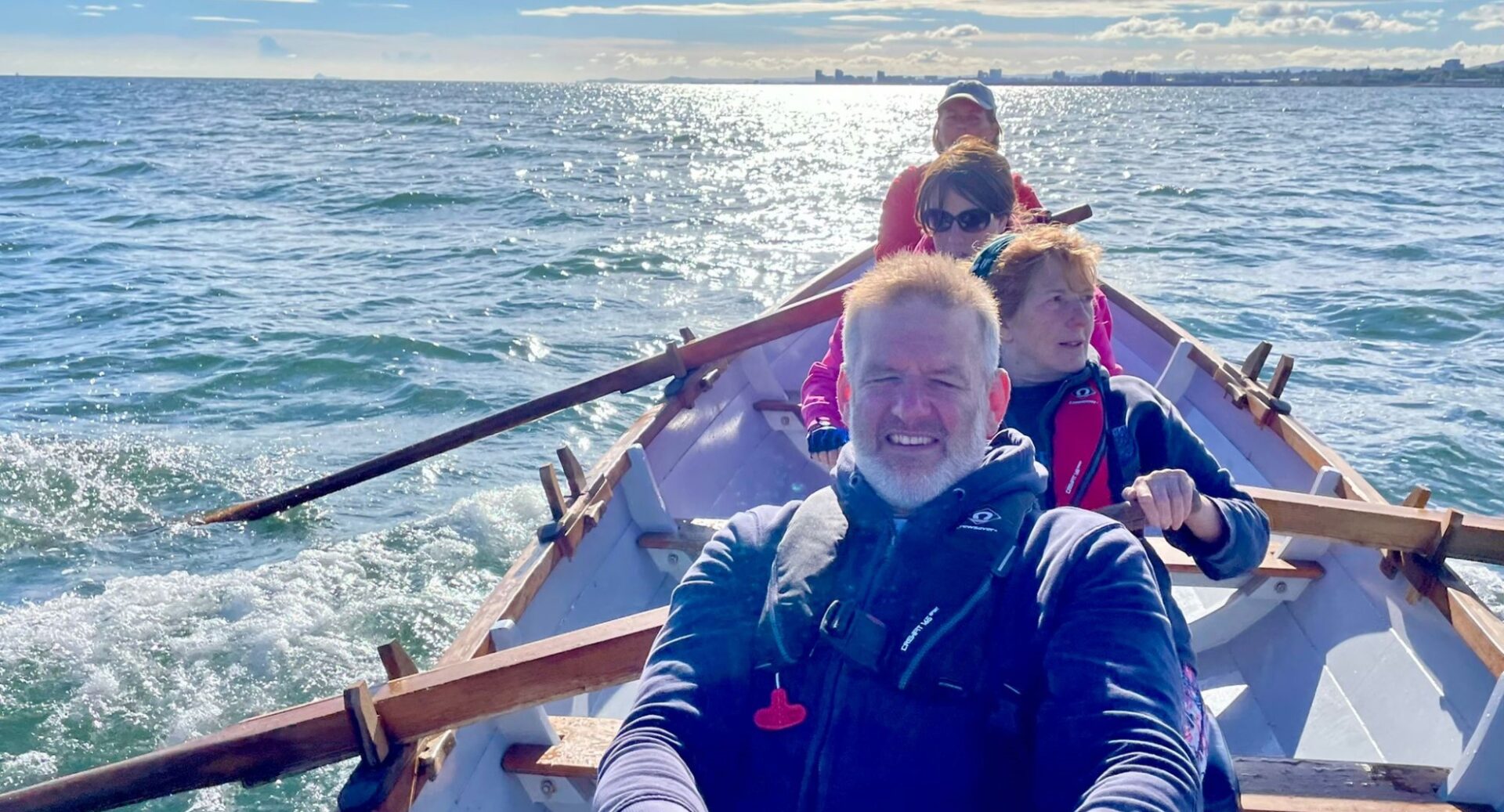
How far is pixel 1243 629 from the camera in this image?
14.8 feet

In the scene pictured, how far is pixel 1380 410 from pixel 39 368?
Answer: 523 inches

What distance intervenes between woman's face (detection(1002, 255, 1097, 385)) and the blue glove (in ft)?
2.53

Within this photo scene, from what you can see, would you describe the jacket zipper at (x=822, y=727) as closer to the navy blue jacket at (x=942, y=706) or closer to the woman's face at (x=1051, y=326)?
the navy blue jacket at (x=942, y=706)

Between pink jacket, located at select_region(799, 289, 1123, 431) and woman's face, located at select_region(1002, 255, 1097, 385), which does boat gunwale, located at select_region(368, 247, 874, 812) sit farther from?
woman's face, located at select_region(1002, 255, 1097, 385)

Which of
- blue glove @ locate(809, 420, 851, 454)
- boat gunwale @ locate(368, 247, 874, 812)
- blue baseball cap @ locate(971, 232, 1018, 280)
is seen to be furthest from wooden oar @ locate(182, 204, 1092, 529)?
blue baseball cap @ locate(971, 232, 1018, 280)

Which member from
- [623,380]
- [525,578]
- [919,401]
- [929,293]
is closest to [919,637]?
[919,401]

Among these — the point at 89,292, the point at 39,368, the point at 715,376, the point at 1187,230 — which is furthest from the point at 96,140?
the point at 715,376

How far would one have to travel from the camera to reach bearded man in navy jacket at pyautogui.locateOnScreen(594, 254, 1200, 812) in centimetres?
161

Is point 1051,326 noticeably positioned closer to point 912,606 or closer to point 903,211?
point 912,606

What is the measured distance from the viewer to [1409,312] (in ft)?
39.9

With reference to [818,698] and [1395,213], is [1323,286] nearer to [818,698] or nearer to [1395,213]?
[1395,213]

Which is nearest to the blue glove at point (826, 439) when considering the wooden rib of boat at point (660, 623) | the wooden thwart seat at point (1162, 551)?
the wooden thwart seat at point (1162, 551)

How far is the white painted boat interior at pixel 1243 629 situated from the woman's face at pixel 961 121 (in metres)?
1.95

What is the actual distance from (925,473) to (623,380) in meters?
4.02
